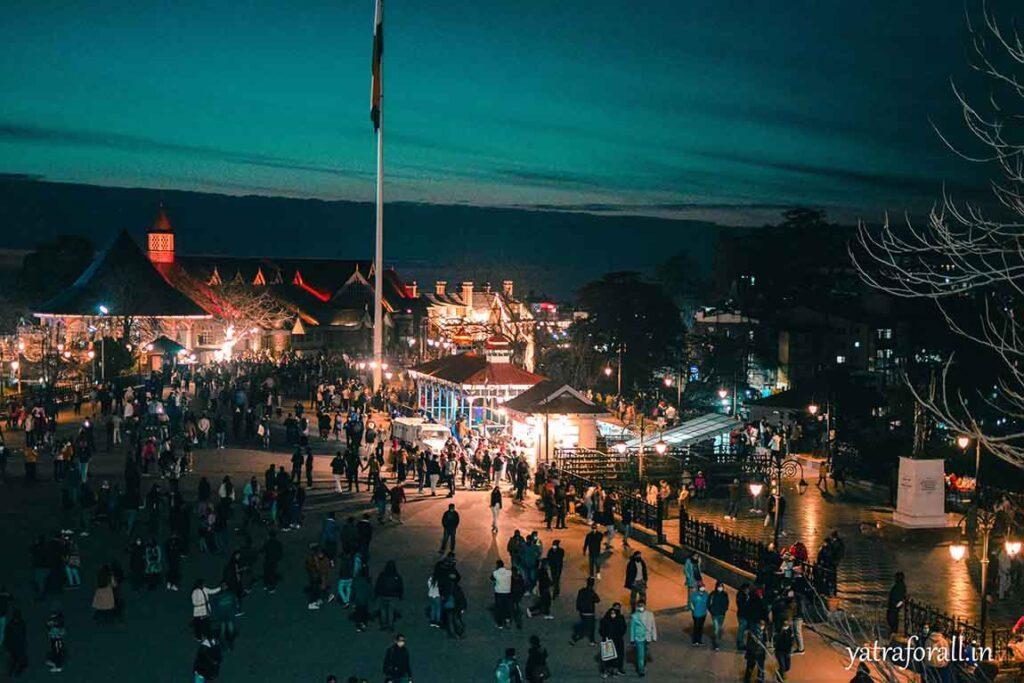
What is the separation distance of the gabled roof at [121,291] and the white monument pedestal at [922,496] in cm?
4948

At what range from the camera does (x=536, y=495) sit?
29031mm

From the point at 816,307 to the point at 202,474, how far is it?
5143cm

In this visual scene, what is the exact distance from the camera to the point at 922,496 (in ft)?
80.8

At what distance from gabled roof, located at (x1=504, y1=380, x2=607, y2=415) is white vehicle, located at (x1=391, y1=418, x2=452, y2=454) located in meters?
2.43

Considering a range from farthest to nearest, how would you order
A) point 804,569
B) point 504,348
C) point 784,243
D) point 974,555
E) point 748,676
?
point 784,243
point 504,348
point 974,555
point 804,569
point 748,676

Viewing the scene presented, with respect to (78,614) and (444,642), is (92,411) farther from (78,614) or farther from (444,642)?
(444,642)

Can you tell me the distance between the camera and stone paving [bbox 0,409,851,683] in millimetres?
15266

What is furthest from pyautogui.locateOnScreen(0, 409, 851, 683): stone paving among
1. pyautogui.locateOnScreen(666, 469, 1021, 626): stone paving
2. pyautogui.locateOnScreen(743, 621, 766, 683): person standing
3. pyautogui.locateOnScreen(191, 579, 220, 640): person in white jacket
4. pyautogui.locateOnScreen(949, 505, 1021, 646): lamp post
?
pyautogui.locateOnScreen(666, 469, 1021, 626): stone paving

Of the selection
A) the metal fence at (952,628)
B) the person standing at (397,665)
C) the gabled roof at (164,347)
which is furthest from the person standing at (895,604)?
the gabled roof at (164,347)

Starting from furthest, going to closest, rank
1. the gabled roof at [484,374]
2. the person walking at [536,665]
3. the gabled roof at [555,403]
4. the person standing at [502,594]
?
the gabled roof at [484,374], the gabled roof at [555,403], the person standing at [502,594], the person walking at [536,665]

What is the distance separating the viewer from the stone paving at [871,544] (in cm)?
1944

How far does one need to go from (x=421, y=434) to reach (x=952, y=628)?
64.6 ft

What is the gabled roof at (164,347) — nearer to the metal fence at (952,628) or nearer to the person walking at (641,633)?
the person walking at (641,633)

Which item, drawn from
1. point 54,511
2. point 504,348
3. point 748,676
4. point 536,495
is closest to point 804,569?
point 748,676
